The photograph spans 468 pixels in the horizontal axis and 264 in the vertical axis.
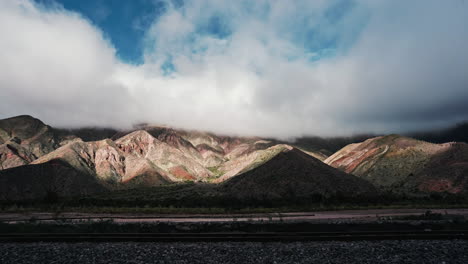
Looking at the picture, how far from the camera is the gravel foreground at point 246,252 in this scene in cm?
→ 1048

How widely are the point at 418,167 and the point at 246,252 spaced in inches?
3525

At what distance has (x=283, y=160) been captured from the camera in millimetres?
71250

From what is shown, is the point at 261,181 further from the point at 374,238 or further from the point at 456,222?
the point at 374,238

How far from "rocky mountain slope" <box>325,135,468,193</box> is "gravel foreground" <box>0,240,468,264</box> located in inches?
2592

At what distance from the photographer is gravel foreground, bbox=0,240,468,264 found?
10.5 m

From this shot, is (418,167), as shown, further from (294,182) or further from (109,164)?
(109,164)

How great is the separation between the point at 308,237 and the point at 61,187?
116733 mm

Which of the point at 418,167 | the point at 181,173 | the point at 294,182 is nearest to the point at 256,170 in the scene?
the point at 294,182

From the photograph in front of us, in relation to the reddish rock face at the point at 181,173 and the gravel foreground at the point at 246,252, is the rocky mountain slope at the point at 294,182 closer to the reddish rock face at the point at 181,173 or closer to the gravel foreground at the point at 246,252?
the gravel foreground at the point at 246,252

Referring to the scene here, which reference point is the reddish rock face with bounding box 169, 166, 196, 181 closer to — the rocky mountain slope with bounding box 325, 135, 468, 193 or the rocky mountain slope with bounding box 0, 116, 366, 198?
the rocky mountain slope with bounding box 0, 116, 366, 198

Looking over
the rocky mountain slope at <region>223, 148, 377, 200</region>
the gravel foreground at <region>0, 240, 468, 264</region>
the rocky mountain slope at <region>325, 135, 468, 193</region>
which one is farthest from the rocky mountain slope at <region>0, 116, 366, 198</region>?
the gravel foreground at <region>0, 240, 468, 264</region>

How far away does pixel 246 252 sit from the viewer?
11.4 metres

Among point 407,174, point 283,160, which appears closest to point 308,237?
point 283,160

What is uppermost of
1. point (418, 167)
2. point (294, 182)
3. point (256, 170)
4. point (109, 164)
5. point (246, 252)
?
point (109, 164)
